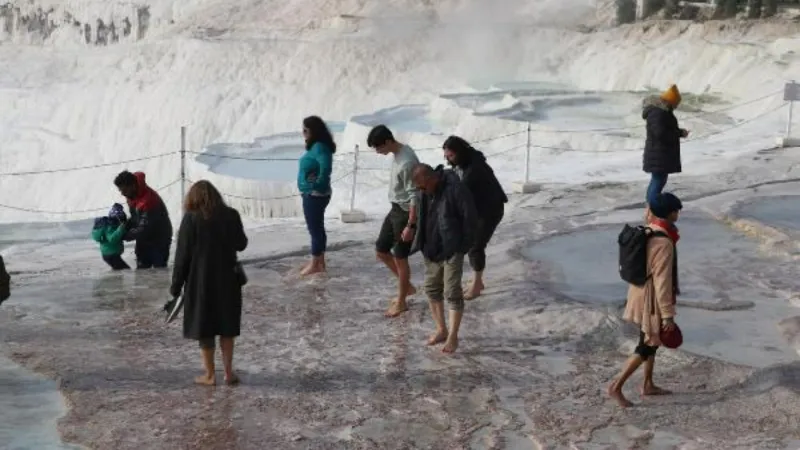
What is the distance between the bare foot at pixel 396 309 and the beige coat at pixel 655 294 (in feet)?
8.24

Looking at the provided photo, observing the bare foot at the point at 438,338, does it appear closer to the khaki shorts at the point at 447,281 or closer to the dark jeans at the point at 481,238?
the khaki shorts at the point at 447,281

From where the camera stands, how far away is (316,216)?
949 centimetres

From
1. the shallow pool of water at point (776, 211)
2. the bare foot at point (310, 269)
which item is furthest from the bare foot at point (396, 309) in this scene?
the shallow pool of water at point (776, 211)

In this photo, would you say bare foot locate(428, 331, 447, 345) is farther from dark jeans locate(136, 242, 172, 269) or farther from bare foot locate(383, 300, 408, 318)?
dark jeans locate(136, 242, 172, 269)

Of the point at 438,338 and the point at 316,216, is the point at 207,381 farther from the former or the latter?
the point at 316,216

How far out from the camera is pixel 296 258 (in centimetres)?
1073

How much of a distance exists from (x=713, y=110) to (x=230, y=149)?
945cm

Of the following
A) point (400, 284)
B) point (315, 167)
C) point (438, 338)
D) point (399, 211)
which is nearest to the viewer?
point (438, 338)

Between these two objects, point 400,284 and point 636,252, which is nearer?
point 636,252

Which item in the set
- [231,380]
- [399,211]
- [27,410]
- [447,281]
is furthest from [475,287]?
[27,410]

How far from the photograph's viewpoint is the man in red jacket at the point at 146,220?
9258 millimetres

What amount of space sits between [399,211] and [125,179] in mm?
2370

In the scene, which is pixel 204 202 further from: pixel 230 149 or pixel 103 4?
pixel 103 4

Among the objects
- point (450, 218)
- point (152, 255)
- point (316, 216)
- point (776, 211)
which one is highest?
point (450, 218)
